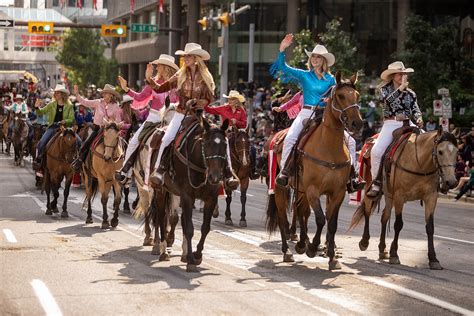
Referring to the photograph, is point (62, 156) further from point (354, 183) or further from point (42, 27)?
point (42, 27)

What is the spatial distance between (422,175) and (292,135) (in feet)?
6.66

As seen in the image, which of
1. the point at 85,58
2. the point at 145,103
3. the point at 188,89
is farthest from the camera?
the point at 85,58

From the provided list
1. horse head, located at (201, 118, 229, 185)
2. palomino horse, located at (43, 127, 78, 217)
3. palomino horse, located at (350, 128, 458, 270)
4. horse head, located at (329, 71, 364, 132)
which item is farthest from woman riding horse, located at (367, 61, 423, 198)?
palomino horse, located at (43, 127, 78, 217)

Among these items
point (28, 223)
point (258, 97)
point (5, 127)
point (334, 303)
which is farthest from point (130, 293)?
point (258, 97)

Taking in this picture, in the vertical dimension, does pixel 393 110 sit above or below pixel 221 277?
above

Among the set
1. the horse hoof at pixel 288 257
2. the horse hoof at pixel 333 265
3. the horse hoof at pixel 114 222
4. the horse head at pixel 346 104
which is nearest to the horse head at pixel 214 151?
the horse head at pixel 346 104

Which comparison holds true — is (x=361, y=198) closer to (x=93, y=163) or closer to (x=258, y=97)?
(x=93, y=163)

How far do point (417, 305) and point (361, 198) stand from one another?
6876 mm

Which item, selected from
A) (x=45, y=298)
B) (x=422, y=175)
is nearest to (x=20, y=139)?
(x=422, y=175)

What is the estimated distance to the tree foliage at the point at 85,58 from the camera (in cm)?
10838

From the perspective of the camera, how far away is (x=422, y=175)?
16.3 meters

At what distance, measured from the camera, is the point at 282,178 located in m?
15.9

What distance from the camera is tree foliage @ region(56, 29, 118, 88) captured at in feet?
356

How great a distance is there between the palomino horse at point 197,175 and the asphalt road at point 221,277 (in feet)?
1.50
